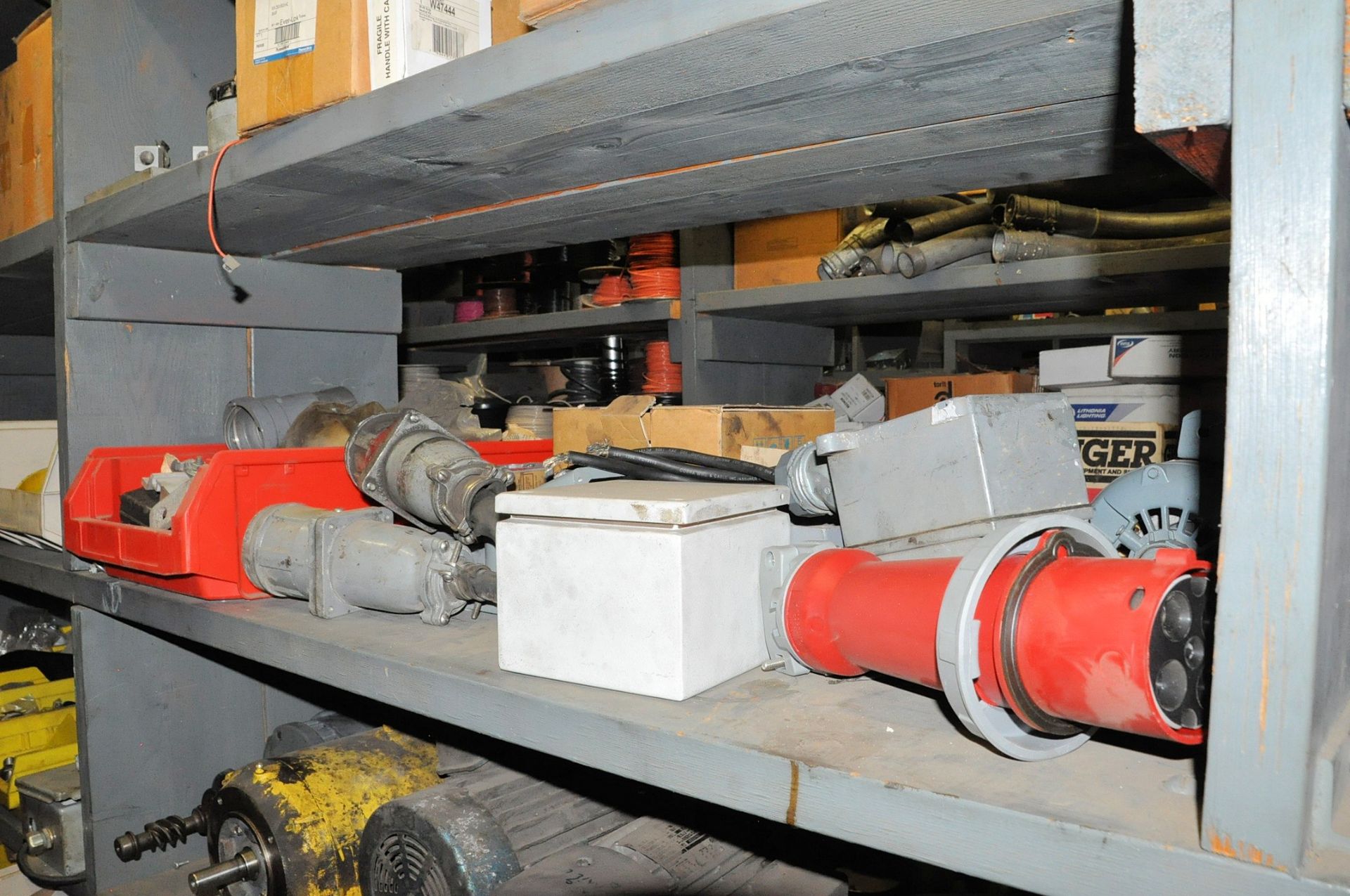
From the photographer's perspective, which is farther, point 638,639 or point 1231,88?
point 638,639

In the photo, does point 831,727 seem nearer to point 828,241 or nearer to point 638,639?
point 638,639

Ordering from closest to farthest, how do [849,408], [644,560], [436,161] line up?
[644,560] < [436,161] < [849,408]

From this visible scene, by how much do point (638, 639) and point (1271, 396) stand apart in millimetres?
494

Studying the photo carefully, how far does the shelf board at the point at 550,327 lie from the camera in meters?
2.37

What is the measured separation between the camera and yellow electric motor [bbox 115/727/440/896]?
1.15 m

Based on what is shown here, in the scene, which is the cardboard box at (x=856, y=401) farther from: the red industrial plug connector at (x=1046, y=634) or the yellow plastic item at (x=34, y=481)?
the yellow plastic item at (x=34, y=481)

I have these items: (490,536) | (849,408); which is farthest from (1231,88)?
(849,408)

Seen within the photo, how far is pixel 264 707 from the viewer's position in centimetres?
168

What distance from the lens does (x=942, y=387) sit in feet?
6.95

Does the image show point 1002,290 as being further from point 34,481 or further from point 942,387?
point 34,481

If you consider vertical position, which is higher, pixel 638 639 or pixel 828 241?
pixel 828 241

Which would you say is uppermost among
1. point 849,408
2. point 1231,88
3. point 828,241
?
point 828,241

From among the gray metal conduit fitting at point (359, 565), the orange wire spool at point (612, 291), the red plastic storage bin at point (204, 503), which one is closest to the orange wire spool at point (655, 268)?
the orange wire spool at point (612, 291)

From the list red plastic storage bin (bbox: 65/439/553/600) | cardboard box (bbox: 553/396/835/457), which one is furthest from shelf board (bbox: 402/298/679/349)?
red plastic storage bin (bbox: 65/439/553/600)
